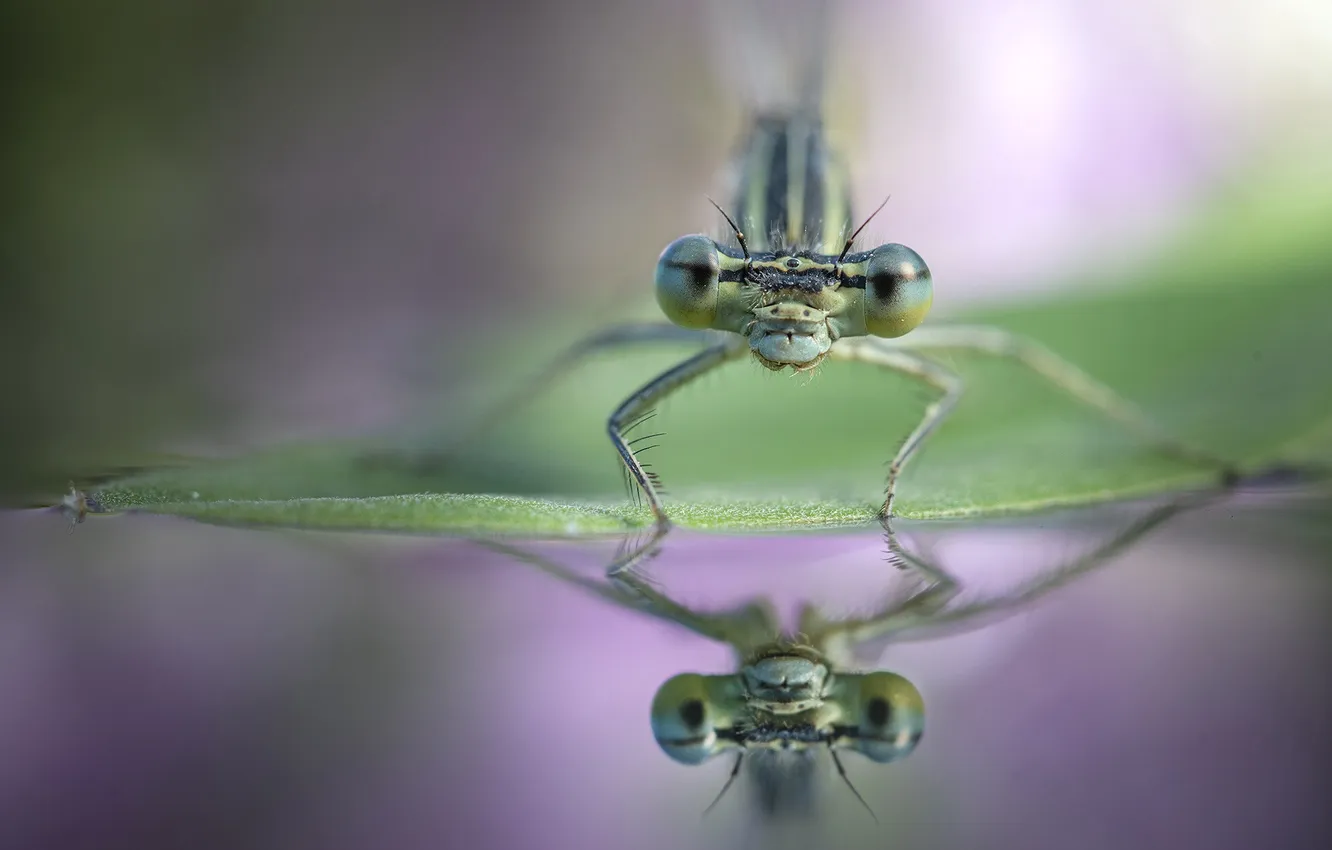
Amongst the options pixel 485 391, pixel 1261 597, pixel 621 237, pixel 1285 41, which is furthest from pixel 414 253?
pixel 1261 597

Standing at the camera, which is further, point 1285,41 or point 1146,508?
point 1285,41

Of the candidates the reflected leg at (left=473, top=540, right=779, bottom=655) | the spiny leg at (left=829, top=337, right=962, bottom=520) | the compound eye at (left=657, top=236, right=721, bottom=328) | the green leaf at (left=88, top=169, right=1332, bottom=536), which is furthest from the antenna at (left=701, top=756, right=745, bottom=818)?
the compound eye at (left=657, top=236, right=721, bottom=328)

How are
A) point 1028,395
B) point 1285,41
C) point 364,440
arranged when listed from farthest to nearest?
point 1285,41, point 1028,395, point 364,440

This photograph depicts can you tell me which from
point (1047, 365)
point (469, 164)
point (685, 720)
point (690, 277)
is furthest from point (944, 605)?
point (469, 164)

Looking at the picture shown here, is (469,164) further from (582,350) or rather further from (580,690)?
(580,690)

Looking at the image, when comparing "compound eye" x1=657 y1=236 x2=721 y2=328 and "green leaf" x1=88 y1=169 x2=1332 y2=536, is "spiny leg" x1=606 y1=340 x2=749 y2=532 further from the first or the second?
"compound eye" x1=657 y1=236 x2=721 y2=328

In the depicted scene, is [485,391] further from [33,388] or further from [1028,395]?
[1028,395]

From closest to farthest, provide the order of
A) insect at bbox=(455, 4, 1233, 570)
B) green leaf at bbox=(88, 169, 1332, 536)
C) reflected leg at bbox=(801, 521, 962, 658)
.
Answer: reflected leg at bbox=(801, 521, 962, 658)
green leaf at bbox=(88, 169, 1332, 536)
insect at bbox=(455, 4, 1233, 570)
